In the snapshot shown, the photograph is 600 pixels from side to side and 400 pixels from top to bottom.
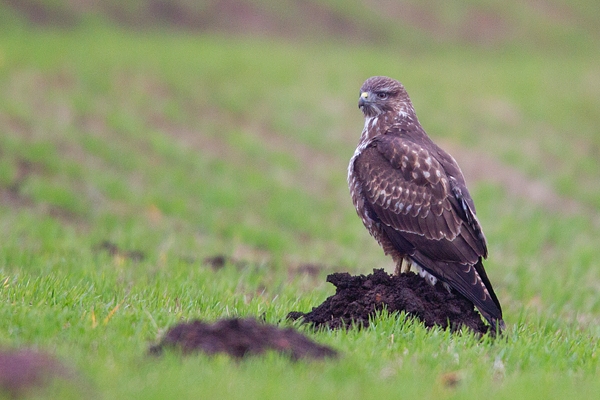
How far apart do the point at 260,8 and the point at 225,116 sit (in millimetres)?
15207

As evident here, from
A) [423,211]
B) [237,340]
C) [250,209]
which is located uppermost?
[423,211]

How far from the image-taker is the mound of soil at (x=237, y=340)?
4.80 meters

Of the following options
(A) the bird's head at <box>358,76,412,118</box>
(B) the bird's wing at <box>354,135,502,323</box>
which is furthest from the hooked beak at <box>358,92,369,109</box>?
(B) the bird's wing at <box>354,135,502,323</box>

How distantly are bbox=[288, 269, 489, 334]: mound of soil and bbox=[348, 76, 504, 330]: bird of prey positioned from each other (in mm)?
177

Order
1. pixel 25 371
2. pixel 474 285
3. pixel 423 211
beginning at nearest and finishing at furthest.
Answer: pixel 25 371
pixel 474 285
pixel 423 211

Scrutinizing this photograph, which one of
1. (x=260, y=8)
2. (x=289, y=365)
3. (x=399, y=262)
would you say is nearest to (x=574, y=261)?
(x=399, y=262)

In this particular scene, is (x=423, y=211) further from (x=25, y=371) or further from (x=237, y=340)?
(x=25, y=371)

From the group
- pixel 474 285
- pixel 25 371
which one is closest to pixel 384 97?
pixel 474 285

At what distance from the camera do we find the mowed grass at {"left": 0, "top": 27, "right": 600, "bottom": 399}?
4863 mm

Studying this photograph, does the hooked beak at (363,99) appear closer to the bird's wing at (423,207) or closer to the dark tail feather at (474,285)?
the bird's wing at (423,207)

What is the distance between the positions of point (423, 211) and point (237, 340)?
283 cm

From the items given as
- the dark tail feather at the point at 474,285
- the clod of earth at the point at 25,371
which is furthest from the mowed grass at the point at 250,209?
the dark tail feather at the point at 474,285

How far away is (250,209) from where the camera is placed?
15.0 m

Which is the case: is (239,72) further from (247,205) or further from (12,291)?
(12,291)
